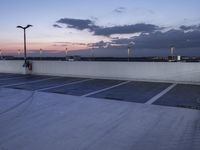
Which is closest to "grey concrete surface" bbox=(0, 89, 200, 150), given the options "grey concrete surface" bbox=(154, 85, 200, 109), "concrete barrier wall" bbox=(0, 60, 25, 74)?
"grey concrete surface" bbox=(154, 85, 200, 109)

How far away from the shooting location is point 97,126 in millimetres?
4660

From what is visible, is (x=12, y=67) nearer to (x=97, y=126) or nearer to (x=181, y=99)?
(x=181, y=99)

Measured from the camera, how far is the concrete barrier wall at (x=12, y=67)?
17.1 meters

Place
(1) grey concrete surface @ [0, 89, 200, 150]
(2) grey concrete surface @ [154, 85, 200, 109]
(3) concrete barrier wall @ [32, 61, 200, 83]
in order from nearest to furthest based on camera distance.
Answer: (1) grey concrete surface @ [0, 89, 200, 150], (2) grey concrete surface @ [154, 85, 200, 109], (3) concrete barrier wall @ [32, 61, 200, 83]

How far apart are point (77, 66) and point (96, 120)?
9.70m

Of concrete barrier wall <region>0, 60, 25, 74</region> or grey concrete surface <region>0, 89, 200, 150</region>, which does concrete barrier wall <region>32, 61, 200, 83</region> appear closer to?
concrete barrier wall <region>0, 60, 25, 74</region>

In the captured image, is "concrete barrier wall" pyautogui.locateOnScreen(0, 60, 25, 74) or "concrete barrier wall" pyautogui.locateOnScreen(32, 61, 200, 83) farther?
"concrete barrier wall" pyautogui.locateOnScreen(0, 60, 25, 74)

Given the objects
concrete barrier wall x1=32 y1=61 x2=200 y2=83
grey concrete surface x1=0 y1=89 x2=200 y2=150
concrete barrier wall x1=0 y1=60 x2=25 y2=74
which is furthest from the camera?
concrete barrier wall x1=0 y1=60 x2=25 y2=74

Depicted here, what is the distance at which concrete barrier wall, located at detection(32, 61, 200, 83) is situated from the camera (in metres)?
11.2

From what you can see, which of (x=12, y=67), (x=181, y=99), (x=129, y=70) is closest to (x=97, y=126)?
(x=181, y=99)

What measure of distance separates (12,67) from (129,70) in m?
10.1

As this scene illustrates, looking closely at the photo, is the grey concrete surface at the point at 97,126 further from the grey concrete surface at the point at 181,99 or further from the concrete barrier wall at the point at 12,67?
the concrete barrier wall at the point at 12,67

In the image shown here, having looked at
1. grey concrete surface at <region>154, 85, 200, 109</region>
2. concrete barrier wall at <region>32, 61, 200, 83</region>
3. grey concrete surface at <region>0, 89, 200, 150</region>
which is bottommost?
grey concrete surface at <region>0, 89, 200, 150</region>

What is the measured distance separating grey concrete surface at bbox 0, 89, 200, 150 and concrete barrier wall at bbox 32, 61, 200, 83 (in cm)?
547
